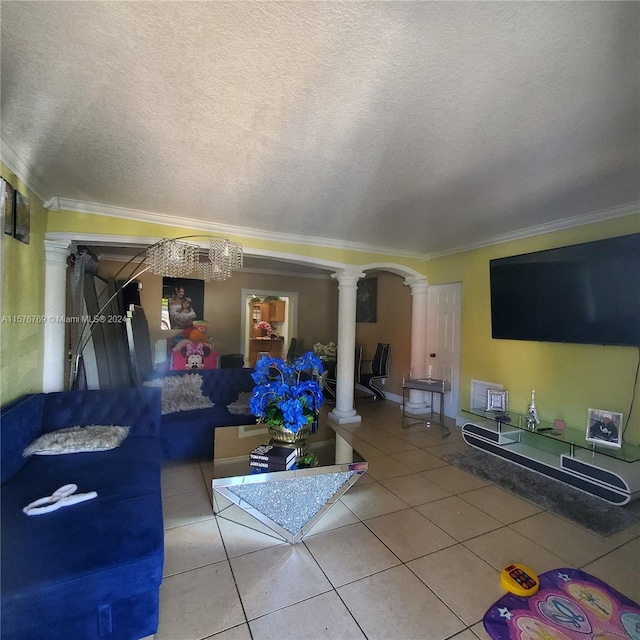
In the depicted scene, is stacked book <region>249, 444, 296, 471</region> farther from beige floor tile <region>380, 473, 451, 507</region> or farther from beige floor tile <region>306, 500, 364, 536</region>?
beige floor tile <region>380, 473, 451, 507</region>

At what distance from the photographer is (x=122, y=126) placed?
1.64 meters

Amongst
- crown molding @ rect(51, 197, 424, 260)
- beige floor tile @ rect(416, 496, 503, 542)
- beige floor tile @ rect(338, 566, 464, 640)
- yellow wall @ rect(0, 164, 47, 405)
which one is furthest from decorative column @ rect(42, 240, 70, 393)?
beige floor tile @ rect(416, 496, 503, 542)

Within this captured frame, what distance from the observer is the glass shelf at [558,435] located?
253 centimetres

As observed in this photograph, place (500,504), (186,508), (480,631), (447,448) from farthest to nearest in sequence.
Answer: (447,448) → (500,504) → (186,508) → (480,631)

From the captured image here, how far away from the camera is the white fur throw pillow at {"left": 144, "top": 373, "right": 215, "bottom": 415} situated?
3.14 metres

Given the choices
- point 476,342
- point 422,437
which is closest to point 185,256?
point 422,437

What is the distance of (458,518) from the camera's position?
2176 mm

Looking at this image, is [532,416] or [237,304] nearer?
[532,416]

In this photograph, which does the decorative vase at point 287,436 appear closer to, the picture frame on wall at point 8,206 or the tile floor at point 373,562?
the tile floor at point 373,562

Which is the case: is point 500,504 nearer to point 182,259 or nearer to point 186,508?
point 186,508

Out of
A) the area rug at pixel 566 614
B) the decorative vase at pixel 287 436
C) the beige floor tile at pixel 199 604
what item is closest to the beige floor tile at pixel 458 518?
the area rug at pixel 566 614

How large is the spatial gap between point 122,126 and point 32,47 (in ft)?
1.55

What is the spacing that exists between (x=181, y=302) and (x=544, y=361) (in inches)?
219

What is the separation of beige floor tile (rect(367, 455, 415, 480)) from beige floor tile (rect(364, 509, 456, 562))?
0.53 metres
